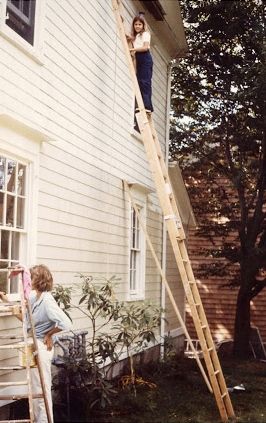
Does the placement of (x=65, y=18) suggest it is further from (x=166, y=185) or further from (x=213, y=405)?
(x=213, y=405)

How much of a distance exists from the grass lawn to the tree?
11.8 ft

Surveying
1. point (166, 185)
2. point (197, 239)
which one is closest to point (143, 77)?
point (166, 185)

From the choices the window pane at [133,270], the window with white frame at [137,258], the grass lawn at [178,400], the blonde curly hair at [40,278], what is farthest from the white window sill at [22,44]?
the window pane at [133,270]

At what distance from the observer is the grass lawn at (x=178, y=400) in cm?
836

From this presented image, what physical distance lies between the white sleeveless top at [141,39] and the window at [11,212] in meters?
3.86

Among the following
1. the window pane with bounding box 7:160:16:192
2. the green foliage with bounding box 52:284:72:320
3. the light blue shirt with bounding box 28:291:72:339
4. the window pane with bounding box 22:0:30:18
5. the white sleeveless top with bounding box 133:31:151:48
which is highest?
the white sleeveless top with bounding box 133:31:151:48

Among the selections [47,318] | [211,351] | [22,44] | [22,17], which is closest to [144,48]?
[22,17]

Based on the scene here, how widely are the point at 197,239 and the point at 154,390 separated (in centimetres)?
998

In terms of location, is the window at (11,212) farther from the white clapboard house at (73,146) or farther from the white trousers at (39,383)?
the white trousers at (39,383)

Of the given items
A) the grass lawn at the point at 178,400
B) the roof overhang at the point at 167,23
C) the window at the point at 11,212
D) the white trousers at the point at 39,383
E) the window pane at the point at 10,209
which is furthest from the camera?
the roof overhang at the point at 167,23

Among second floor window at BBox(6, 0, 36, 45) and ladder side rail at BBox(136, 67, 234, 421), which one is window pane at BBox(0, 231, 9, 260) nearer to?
second floor window at BBox(6, 0, 36, 45)

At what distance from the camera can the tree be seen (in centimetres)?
1494

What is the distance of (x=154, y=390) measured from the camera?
32.7ft

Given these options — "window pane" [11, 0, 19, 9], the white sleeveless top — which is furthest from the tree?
"window pane" [11, 0, 19, 9]
